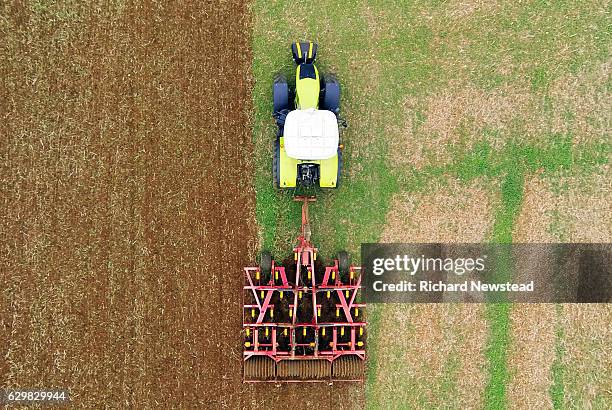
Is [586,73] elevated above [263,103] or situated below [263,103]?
above

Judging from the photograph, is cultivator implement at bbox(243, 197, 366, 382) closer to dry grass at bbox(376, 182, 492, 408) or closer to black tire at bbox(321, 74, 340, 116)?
dry grass at bbox(376, 182, 492, 408)

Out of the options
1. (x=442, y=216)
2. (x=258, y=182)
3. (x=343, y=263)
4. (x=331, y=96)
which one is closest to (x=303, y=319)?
(x=343, y=263)

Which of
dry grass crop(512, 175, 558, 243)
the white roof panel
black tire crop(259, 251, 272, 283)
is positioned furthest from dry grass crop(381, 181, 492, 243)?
black tire crop(259, 251, 272, 283)

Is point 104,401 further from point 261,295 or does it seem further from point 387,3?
point 387,3

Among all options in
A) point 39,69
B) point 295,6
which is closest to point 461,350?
point 295,6

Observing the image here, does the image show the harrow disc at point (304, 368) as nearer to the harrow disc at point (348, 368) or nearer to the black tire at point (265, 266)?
the harrow disc at point (348, 368)

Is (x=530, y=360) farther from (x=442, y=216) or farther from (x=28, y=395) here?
(x=28, y=395)
